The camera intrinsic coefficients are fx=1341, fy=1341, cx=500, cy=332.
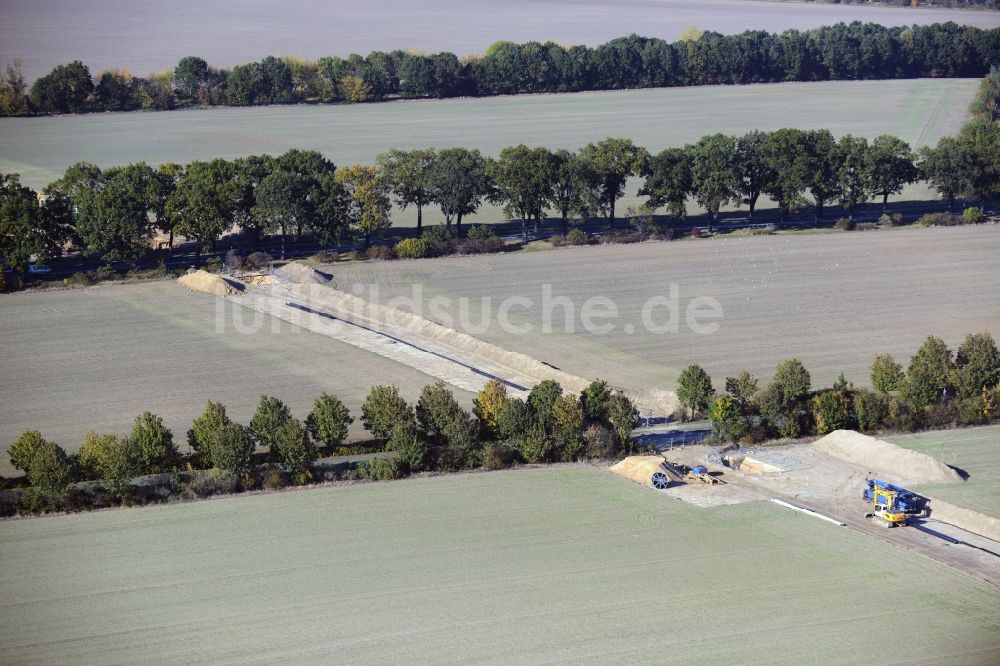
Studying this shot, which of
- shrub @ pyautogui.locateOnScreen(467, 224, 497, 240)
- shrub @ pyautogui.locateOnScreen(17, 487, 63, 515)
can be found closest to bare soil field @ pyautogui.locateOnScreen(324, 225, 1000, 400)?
shrub @ pyautogui.locateOnScreen(467, 224, 497, 240)

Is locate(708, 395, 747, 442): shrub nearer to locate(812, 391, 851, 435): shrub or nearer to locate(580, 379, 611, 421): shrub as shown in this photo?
locate(812, 391, 851, 435): shrub

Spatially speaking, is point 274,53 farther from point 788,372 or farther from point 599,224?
point 788,372

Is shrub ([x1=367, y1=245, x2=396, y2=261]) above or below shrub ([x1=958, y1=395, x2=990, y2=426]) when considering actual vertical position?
above

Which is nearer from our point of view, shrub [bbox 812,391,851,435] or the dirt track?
the dirt track

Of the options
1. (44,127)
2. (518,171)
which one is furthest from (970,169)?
(44,127)

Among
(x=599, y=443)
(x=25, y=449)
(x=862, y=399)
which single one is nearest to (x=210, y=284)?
(x=25, y=449)
